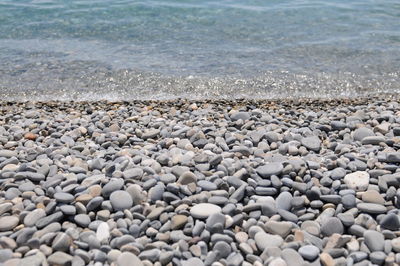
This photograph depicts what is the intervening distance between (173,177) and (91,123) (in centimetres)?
188

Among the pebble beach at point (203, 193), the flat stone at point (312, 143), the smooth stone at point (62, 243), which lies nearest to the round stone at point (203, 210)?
the pebble beach at point (203, 193)

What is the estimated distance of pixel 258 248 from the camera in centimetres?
267

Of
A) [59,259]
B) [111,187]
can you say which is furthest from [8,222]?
[111,187]

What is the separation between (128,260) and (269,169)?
1334 millimetres

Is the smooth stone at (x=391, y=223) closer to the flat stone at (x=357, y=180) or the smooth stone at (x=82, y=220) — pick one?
the flat stone at (x=357, y=180)

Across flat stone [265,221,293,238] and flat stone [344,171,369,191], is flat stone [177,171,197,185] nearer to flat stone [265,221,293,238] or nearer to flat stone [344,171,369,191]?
flat stone [265,221,293,238]

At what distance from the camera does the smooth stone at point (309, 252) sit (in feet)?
8.39

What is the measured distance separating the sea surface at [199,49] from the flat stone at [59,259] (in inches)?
167

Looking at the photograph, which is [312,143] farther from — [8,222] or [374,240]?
[8,222]

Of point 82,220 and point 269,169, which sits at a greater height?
point 269,169

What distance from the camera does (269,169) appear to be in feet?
11.1

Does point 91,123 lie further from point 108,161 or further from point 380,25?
Result: point 380,25

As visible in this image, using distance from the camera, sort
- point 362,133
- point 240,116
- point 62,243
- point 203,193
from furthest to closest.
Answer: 1. point 240,116
2. point 362,133
3. point 203,193
4. point 62,243

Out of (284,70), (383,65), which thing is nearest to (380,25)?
(383,65)
